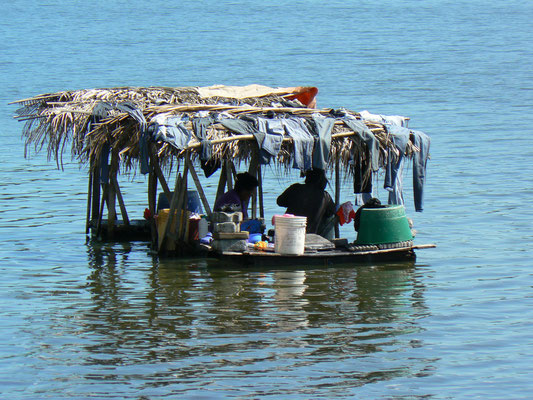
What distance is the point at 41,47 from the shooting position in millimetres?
54781

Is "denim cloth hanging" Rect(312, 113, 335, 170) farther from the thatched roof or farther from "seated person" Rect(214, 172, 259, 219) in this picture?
"seated person" Rect(214, 172, 259, 219)

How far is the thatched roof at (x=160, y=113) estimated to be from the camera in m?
12.8

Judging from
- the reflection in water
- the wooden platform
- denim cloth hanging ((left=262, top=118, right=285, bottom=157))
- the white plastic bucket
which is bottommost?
the reflection in water

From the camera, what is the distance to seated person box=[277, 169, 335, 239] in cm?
1332

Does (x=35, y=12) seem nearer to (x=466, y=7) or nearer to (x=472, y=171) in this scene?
(x=466, y=7)

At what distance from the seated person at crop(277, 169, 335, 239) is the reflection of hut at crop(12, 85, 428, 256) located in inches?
12.0

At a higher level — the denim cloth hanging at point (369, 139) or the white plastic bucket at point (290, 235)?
the denim cloth hanging at point (369, 139)

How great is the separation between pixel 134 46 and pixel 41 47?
5331mm

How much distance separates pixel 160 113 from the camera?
13.1 metres

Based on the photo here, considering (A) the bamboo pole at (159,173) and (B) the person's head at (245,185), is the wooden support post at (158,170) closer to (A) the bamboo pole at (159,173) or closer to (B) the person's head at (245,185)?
(A) the bamboo pole at (159,173)

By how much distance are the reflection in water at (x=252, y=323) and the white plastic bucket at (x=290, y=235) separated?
16.5 inches

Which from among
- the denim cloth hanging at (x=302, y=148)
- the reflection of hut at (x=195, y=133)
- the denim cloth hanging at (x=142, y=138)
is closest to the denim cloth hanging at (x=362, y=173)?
the reflection of hut at (x=195, y=133)

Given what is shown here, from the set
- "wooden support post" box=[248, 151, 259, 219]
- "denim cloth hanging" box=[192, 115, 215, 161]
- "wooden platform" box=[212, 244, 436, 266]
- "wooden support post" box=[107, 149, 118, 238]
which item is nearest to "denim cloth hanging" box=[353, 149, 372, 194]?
"wooden platform" box=[212, 244, 436, 266]

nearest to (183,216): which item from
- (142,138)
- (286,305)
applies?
(142,138)
